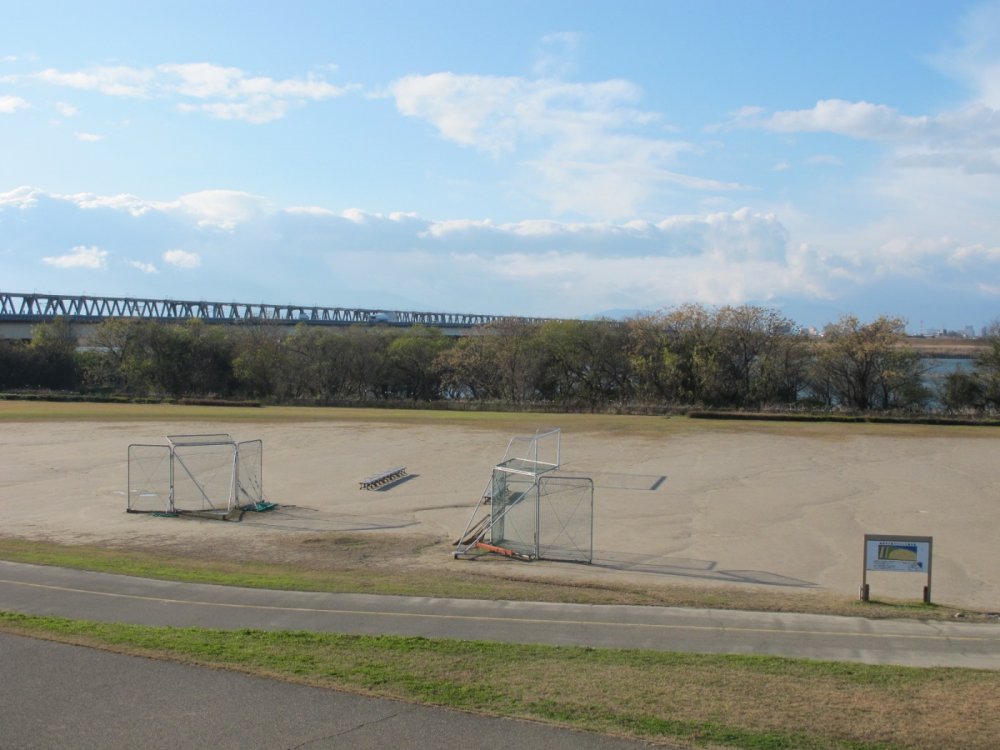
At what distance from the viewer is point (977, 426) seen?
206ft

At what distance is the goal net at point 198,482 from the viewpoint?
29875 millimetres

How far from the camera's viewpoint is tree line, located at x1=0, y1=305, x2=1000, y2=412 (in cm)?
8088

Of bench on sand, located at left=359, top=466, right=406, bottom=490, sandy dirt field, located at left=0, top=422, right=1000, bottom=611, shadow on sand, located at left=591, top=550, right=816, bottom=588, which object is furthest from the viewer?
bench on sand, located at left=359, top=466, right=406, bottom=490

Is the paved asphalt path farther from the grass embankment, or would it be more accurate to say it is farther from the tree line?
the tree line

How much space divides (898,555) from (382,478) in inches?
884

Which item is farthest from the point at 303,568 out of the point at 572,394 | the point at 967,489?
the point at 572,394

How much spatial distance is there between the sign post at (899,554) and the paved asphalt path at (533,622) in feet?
7.28

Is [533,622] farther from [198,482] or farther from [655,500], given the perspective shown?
[198,482]

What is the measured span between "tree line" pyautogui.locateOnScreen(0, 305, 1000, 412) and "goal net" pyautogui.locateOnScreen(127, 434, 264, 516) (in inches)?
1970

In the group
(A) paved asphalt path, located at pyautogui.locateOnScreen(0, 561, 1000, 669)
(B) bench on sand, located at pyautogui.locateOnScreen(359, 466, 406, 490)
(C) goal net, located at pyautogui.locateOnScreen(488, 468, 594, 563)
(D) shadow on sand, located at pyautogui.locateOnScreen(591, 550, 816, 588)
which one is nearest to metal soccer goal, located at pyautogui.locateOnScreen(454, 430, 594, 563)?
(C) goal net, located at pyautogui.locateOnScreen(488, 468, 594, 563)

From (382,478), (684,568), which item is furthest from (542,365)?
(684,568)

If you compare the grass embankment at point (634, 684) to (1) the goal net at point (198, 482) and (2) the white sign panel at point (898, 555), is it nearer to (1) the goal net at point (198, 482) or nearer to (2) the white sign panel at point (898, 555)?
(2) the white sign panel at point (898, 555)

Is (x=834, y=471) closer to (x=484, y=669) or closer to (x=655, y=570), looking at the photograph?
(x=655, y=570)

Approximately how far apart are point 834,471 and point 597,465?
10677mm
